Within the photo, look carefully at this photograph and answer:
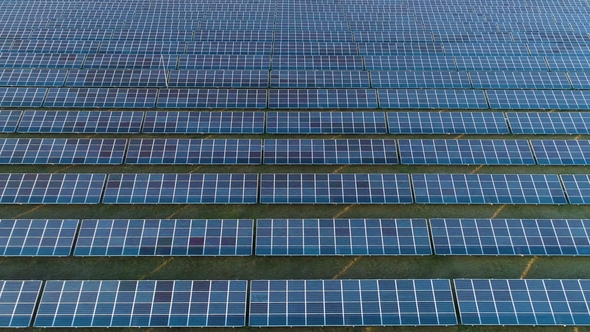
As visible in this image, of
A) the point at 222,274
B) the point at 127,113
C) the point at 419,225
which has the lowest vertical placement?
the point at 222,274

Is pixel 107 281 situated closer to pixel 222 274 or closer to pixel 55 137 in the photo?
pixel 222 274

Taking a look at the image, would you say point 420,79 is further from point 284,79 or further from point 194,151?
point 194,151

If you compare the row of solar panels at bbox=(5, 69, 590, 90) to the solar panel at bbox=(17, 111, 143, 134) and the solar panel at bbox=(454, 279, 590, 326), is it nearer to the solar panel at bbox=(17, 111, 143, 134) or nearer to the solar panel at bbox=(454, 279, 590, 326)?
the solar panel at bbox=(17, 111, 143, 134)

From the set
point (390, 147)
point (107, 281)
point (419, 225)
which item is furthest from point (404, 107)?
point (107, 281)

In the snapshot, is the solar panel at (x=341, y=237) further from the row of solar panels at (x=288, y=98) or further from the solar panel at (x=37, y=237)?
the row of solar panels at (x=288, y=98)

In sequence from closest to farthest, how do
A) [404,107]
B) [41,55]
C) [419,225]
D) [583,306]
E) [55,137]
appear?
[583,306] < [419,225] < [55,137] < [404,107] < [41,55]

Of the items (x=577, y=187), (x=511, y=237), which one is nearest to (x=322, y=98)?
(x=511, y=237)
